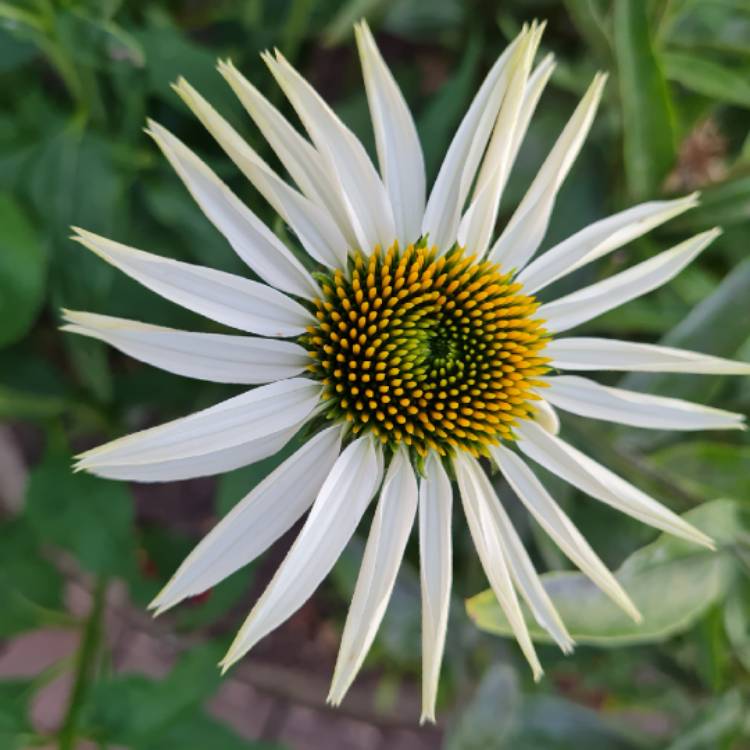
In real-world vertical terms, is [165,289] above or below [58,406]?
above

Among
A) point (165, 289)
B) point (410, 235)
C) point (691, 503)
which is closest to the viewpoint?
→ point (165, 289)

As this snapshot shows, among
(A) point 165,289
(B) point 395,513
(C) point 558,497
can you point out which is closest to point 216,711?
(C) point 558,497

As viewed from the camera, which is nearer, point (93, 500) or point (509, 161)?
point (509, 161)

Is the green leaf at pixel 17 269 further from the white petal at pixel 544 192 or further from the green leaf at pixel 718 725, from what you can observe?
the green leaf at pixel 718 725

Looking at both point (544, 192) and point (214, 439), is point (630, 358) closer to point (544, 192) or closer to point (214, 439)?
point (544, 192)

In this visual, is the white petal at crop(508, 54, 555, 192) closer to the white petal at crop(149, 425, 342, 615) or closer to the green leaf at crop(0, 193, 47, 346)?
the white petal at crop(149, 425, 342, 615)

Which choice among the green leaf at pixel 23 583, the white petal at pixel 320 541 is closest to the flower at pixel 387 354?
the white petal at pixel 320 541

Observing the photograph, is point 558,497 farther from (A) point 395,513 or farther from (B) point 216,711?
(B) point 216,711
